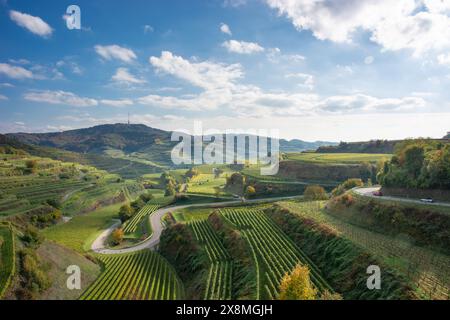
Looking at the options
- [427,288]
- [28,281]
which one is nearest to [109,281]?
[28,281]

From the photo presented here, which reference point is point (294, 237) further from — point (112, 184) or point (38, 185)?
point (112, 184)

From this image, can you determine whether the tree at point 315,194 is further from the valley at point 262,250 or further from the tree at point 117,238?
the tree at point 117,238

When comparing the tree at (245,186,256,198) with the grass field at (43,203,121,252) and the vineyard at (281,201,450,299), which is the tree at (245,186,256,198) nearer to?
the grass field at (43,203,121,252)

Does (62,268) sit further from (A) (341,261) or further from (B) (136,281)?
(A) (341,261)

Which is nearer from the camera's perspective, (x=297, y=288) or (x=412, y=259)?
(x=297, y=288)

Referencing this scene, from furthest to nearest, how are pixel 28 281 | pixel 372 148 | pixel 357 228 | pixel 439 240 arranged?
pixel 372 148
pixel 357 228
pixel 28 281
pixel 439 240

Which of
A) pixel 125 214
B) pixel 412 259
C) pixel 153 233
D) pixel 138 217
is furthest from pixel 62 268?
pixel 412 259

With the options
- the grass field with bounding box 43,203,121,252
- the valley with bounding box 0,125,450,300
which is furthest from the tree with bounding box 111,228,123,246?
the grass field with bounding box 43,203,121,252
